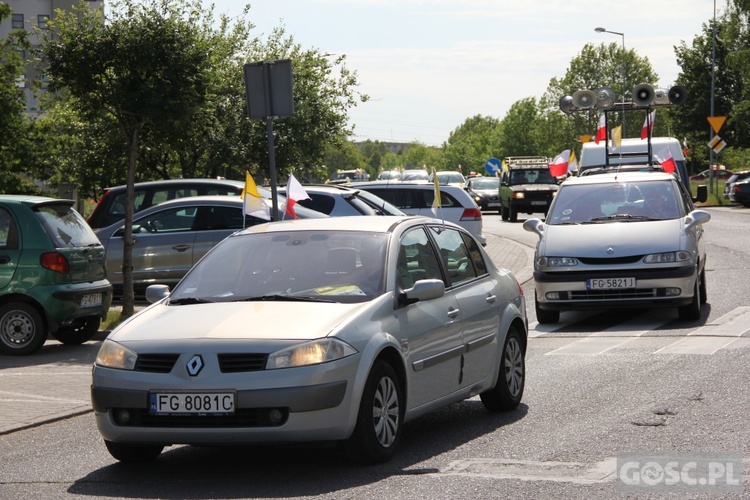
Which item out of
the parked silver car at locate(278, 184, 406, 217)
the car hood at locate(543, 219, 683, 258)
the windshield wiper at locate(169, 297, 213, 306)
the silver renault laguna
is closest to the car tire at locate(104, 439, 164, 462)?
the silver renault laguna

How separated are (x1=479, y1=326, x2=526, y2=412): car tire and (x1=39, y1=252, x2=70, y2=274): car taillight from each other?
19.5 ft

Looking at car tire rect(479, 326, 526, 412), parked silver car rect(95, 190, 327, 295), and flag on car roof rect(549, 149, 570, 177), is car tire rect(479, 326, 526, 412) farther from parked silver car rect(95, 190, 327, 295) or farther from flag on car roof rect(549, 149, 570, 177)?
flag on car roof rect(549, 149, 570, 177)

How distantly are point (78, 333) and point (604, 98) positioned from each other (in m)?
11.4

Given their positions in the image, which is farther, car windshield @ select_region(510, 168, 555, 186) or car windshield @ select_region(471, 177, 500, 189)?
car windshield @ select_region(471, 177, 500, 189)

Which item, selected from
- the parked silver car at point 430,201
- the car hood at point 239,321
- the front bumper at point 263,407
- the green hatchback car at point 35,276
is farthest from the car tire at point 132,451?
the parked silver car at point 430,201

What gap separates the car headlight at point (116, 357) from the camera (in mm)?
7289

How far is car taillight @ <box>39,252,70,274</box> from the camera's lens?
13.8 meters

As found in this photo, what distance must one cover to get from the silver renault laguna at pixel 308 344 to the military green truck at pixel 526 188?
38300mm

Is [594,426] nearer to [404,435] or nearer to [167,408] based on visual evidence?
[404,435]

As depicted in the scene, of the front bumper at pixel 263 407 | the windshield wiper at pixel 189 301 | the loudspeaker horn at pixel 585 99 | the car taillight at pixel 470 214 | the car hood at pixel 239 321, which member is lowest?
the car taillight at pixel 470 214

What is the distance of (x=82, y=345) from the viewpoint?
48.4 feet

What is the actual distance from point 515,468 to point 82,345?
8535 mm

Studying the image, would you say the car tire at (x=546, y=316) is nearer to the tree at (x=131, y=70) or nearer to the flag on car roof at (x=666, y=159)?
the tree at (x=131, y=70)

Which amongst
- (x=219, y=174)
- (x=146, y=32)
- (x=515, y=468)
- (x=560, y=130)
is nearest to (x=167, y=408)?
(x=515, y=468)
